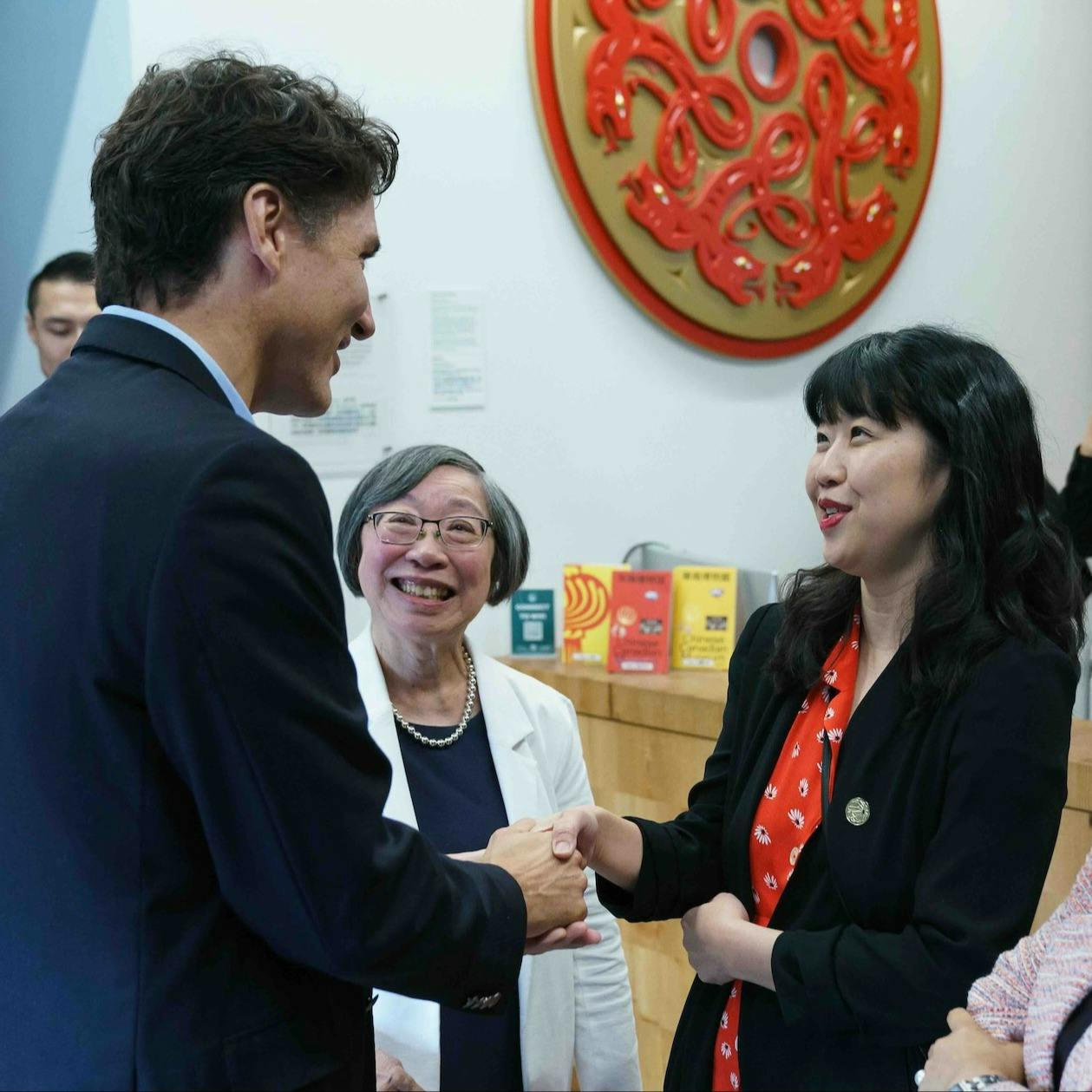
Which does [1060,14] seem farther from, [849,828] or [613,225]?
[849,828]

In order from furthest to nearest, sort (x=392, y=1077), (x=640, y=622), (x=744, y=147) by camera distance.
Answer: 1. (x=744, y=147)
2. (x=640, y=622)
3. (x=392, y=1077)

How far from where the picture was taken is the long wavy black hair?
1650mm

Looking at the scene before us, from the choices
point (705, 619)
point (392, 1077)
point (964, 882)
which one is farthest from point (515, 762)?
point (705, 619)

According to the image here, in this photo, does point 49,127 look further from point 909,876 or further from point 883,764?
point 909,876

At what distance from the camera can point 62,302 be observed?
3236 millimetres

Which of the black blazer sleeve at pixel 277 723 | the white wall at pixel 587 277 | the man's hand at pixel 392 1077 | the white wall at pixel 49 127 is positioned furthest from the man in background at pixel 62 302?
the black blazer sleeve at pixel 277 723

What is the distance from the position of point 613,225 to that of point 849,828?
259 cm

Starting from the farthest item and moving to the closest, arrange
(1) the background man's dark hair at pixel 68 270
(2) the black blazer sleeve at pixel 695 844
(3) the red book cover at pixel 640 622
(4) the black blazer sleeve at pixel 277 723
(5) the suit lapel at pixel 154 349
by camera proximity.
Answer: (3) the red book cover at pixel 640 622 < (1) the background man's dark hair at pixel 68 270 < (2) the black blazer sleeve at pixel 695 844 < (5) the suit lapel at pixel 154 349 < (4) the black blazer sleeve at pixel 277 723

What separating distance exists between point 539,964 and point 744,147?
8.94 feet

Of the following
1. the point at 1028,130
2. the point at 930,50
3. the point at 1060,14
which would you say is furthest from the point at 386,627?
the point at 1060,14

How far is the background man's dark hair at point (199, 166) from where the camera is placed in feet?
4.45

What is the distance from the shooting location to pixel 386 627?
245 centimetres

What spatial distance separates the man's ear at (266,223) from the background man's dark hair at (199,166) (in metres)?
0.01

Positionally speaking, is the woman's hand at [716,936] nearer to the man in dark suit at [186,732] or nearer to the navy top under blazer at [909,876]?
the navy top under blazer at [909,876]
